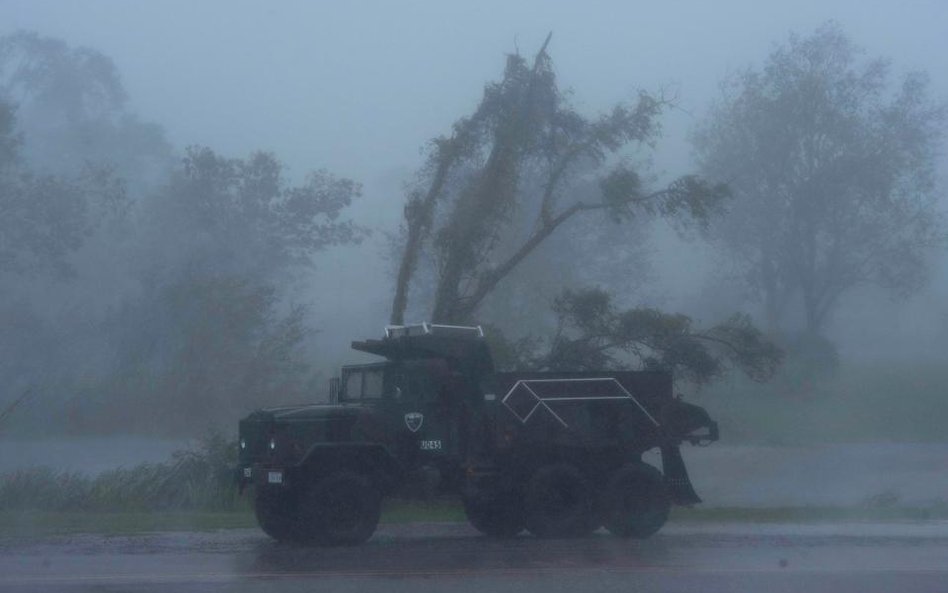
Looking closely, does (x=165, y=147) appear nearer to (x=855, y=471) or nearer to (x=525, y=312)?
(x=525, y=312)

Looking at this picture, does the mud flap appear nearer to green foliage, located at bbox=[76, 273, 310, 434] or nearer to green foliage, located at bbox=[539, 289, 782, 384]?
green foliage, located at bbox=[539, 289, 782, 384]

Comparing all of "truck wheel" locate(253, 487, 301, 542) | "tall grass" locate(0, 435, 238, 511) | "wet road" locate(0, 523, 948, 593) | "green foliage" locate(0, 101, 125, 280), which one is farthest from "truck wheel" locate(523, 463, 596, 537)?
"green foliage" locate(0, 101, 125, 280)

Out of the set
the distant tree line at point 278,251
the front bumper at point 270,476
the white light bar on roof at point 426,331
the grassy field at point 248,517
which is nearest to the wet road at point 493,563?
the front bumper at point 270,476

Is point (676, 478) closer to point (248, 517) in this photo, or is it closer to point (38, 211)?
point (248, 517)

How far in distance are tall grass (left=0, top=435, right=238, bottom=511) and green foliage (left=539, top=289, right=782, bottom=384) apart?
6.34 metres

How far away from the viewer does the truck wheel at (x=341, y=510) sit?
15898 mm

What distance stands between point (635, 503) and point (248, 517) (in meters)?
6.57

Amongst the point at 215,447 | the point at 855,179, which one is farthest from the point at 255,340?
the point at 855,179

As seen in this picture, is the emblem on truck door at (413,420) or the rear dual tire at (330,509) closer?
the rear dual tire at (330,509)

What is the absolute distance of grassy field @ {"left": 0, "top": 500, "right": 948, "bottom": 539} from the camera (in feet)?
59.3

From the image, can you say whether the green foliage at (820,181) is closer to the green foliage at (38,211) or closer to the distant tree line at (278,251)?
the distant tree line at (278,251)

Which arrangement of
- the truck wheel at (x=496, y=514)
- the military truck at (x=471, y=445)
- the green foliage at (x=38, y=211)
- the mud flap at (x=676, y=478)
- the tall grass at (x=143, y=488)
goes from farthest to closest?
the green foliage at (x=38, y=211) < the tall grass at (x=143, y=488) < the mud flap at (x=676, y=478) < the truck wheel at (x=496, y=514) < the military truck at (x=471, y=445)

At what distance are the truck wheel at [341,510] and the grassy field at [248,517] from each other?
3.02 m

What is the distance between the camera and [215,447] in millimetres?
23359
